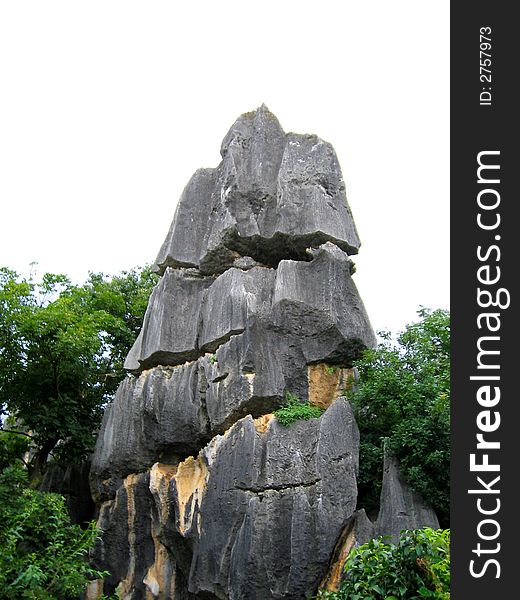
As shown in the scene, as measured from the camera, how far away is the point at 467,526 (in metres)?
6.40

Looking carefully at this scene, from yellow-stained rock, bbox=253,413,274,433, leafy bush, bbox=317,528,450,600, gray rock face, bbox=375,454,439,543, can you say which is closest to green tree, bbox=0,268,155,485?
yellow-stained rock, bbox=253,413,274,433

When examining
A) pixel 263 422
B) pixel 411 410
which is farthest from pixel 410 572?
pixel 263 422

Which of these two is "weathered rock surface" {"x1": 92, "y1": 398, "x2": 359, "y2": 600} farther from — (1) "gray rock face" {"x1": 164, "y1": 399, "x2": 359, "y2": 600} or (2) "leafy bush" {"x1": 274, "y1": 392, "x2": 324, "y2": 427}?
(2) "leafy bush" {"x1": 274, "y1": 392, "x2": 324, "y2": 427}

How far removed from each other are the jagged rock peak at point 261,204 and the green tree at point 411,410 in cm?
259

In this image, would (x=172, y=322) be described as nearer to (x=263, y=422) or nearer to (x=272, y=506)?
(x=263, y=422)

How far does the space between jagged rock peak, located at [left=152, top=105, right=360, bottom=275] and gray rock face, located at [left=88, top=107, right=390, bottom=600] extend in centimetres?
3

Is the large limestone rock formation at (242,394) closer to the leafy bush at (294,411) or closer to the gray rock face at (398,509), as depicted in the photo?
the leafy bush at (294,411)

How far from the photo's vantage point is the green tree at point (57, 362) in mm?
18281

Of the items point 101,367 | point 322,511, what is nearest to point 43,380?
point 101,367

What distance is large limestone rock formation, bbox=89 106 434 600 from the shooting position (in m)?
13.6

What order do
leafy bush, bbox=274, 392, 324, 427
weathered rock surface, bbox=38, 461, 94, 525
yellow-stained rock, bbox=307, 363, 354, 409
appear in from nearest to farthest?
1. leafy bush, bbox=274, 392, 324, 427
2. yellow-stained rock, bbox=307, 363, 354, 409
3. weathered rock surface, bbox=38, 461, 94, 525

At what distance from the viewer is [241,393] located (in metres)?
14.9

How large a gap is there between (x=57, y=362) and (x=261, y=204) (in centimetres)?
603

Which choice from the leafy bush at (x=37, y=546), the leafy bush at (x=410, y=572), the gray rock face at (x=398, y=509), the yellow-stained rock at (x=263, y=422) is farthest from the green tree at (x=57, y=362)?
the leafy bush at (x=410, y=572)
